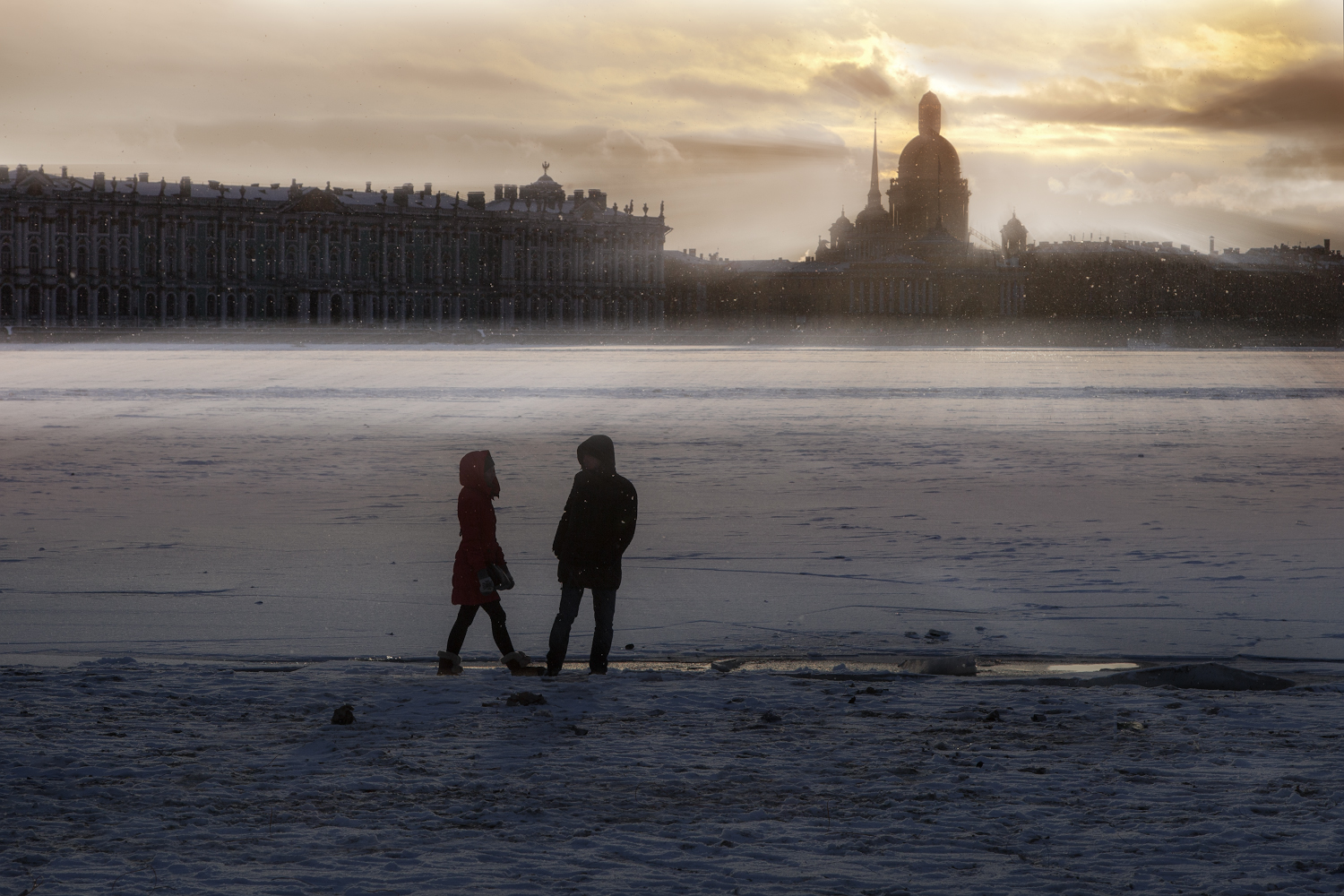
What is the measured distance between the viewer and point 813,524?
1187 cm

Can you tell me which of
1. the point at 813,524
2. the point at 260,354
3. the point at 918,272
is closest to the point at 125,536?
the point at 813,524

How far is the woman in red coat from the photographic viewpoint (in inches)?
260

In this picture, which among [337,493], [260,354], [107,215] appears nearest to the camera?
[337,493]

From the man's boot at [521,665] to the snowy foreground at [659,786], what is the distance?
3.6 inches

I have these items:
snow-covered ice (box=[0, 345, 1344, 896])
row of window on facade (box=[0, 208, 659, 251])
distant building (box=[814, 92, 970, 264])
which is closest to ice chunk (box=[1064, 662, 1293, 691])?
snow-covered ice (box=[0, 345, 1344, 896])

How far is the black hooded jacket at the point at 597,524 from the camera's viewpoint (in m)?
6.46

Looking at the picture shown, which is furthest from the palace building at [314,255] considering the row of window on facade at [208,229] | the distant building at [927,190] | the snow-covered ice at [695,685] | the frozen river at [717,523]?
the snow-covered ice at [695,685]

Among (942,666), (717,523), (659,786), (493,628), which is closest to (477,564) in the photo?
(493,628)

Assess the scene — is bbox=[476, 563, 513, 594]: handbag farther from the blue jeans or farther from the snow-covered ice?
the snow-covered ice

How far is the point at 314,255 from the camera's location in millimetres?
95000

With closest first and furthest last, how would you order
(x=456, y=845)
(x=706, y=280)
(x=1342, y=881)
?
1. (x=1342, y=881)
2. (x=456, y=845)
3. (x=706, y=280)

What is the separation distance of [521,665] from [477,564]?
48cm

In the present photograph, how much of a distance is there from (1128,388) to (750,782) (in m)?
28.2

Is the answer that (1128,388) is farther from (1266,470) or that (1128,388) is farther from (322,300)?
(322,300)
